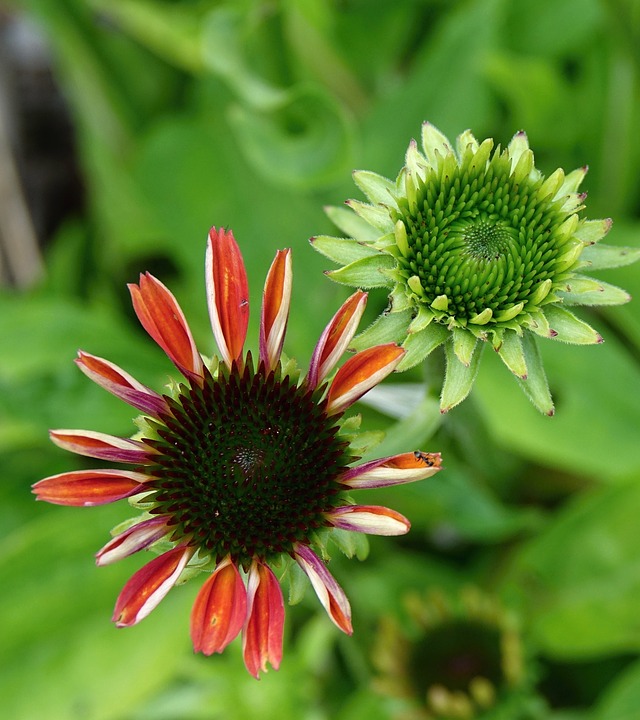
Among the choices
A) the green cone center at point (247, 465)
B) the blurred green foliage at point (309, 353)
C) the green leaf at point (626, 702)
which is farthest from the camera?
the blurred green foliage at point (309, 353)

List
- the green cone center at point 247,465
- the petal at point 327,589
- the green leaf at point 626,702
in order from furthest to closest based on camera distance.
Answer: the green leaf at point 626,702 < the green cone center at point 247,465 < the petal at point 327,589

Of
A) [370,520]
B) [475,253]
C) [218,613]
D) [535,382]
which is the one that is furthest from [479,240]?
[218,613]

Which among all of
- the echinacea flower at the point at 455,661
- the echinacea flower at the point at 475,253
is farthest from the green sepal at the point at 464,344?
the echinacea flower at the point at 455,661

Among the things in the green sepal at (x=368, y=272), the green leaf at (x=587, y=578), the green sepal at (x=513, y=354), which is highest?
the green sepal at (x=368, y=272)


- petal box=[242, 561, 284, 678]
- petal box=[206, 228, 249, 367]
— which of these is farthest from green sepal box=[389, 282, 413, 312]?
petal box=[242, 561, 284, 678]

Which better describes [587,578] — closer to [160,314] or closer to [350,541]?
[350,541]

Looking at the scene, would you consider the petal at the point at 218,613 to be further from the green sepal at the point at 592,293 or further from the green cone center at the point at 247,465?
the green sepal at the point at 592,293

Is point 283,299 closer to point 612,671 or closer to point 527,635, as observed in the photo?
point 527,635
